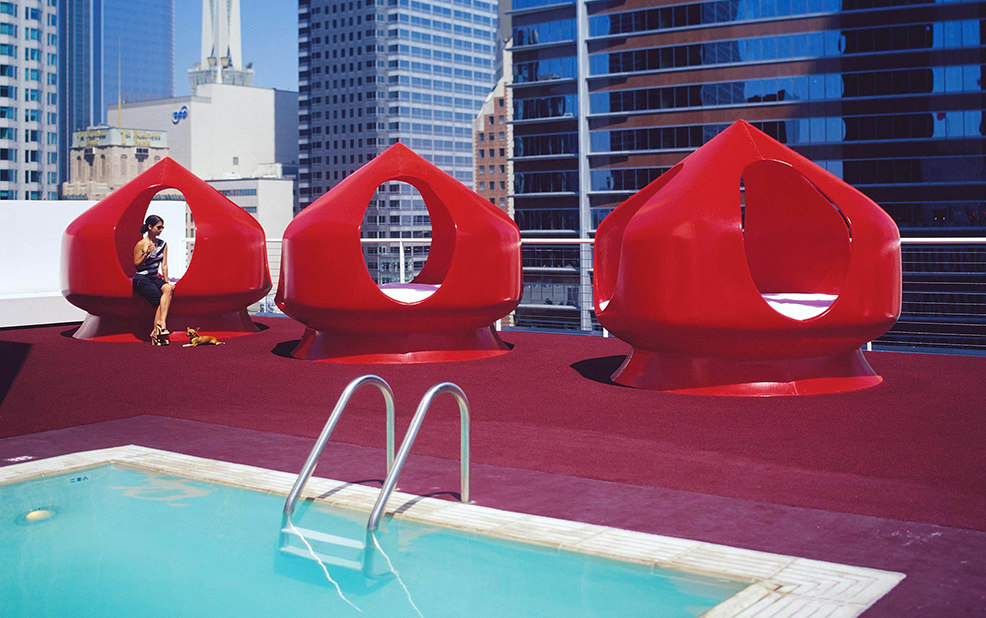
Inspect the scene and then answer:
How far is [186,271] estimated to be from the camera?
13477 mm

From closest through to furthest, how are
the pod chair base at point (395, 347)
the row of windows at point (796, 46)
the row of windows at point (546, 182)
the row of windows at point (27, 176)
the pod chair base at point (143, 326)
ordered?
the pod chair base at point (395, 347) < the pod chair base at point (143, 326) < the row of windows at point (796, 46) < the row of windows at point (546, 182) < the row of windows at point (27, 176)

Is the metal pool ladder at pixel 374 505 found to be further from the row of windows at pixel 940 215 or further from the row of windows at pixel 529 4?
the row of windows at pixel 529 4

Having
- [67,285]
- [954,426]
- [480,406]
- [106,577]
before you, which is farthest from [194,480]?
[67,285]

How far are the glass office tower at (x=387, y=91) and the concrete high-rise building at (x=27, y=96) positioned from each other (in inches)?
1930

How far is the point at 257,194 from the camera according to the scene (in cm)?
15862

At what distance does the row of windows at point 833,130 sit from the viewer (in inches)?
3890

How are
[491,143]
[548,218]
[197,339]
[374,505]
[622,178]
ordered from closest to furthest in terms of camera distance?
[374,505]
[197,339]
[622,178]
[548,218]
[491,143]

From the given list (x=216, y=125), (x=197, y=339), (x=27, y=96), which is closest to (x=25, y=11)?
(x=27, y=96)

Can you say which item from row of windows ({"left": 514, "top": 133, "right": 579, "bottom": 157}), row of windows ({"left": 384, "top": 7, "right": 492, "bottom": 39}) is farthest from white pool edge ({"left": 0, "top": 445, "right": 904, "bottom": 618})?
row of windows ({"left": 384, "top": 7, "right": 492, "bottom": 39})

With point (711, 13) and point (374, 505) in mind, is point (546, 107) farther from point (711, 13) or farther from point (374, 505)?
point (374, 505)

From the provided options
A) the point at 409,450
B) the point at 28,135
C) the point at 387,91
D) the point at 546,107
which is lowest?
the point at 409,450

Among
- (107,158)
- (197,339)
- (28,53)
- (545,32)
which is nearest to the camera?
(197,339)

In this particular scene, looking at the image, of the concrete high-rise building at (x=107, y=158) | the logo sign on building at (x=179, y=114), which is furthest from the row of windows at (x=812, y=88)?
the logo sign on building at (x=179, y=114)

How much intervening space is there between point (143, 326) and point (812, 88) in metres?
99.6
